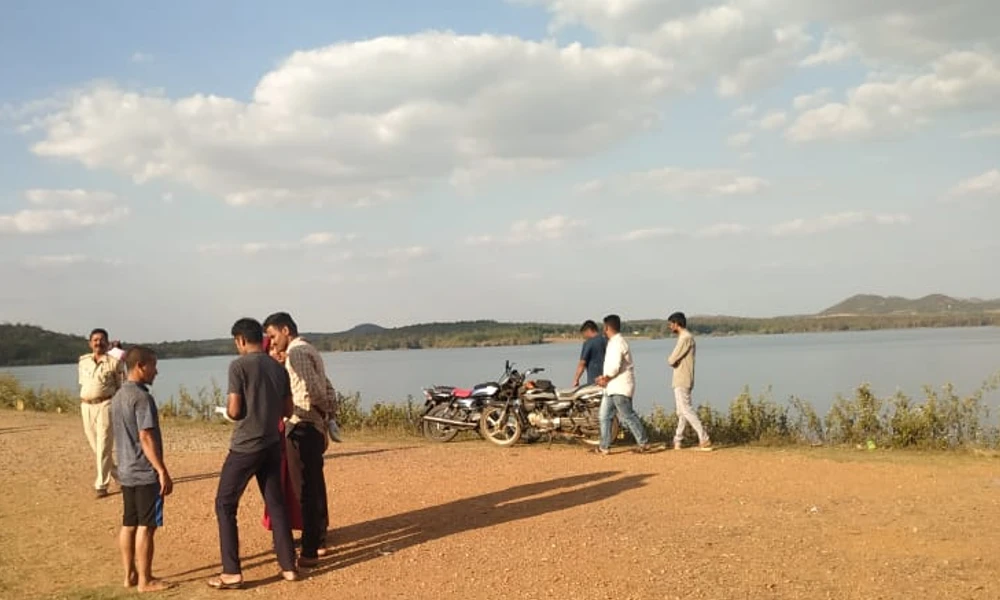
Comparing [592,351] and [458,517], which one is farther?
[592,351]

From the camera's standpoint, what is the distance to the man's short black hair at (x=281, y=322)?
5.97m

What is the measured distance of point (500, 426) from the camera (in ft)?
37.3

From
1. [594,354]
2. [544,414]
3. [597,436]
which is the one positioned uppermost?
[594,354]

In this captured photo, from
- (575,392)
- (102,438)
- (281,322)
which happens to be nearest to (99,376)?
(102,438)

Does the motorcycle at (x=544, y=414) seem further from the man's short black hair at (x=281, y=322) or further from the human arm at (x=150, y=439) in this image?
the human arm at (x=150, y=439)

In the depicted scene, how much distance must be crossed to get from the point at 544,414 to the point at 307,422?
5.59 m

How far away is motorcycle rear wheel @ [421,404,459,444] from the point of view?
39.8 ft

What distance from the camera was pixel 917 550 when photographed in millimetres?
5492

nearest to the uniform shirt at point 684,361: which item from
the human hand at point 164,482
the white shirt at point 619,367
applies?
the white shirt at point 619,367

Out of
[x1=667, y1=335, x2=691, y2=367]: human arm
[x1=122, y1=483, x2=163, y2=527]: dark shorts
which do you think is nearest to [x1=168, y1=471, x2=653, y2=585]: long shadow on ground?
[x1=122, y1=483, x2=163, y2=527]: dark shorts

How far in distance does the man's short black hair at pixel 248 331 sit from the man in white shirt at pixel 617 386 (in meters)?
5.31

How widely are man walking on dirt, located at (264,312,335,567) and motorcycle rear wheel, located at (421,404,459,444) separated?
6.13 metres

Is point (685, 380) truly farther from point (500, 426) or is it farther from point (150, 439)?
point (150, 439)

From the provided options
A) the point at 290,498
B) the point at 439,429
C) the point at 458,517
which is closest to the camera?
the point at 290,498
